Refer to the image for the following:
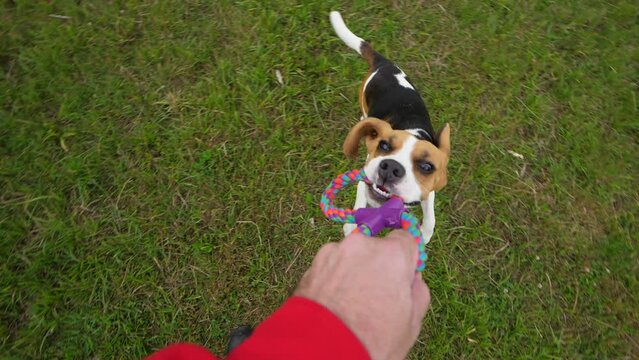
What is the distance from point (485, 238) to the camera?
3709 millimetres

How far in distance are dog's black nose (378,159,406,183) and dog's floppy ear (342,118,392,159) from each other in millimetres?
382

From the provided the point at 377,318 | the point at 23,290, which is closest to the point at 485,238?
the point at 377,318

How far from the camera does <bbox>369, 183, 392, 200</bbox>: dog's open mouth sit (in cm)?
266

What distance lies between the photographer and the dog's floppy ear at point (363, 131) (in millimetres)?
2871

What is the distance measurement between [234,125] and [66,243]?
1705mm

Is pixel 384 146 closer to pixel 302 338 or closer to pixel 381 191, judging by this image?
pixel 381 191

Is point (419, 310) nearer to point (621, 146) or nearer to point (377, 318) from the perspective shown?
point (377, 318)

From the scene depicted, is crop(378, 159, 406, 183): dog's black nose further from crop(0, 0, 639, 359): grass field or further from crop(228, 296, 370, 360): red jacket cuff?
crop(228, 296, 370, 360): red jacket cuff

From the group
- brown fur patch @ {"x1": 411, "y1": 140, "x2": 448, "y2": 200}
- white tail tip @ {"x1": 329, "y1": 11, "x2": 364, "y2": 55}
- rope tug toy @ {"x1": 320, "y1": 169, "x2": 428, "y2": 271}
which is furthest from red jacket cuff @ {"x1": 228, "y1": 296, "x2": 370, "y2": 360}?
white tail tip @ {"x1": 329, "y1": 11, "x2": 364, "y2": 55}

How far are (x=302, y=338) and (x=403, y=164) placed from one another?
1.65m

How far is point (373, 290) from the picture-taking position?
1486 millimetres

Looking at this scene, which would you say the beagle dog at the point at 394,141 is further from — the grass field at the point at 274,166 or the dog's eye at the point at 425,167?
→ the grass field at the point at 274,166

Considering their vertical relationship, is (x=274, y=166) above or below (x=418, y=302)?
below

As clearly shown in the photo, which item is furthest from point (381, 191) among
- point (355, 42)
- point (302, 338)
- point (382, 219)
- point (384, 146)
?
point (355, 42)
